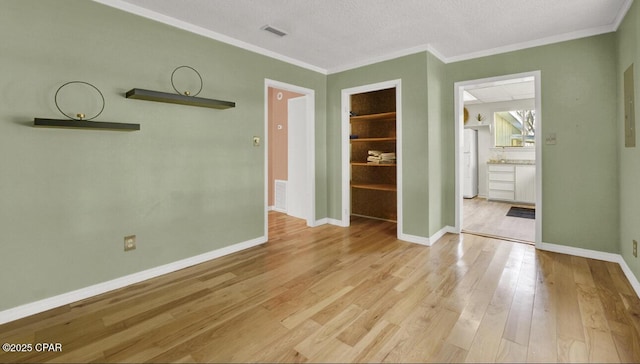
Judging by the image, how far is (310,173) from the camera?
4609 millimetres

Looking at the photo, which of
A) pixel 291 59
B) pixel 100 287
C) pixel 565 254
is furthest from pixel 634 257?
pixel 100 287

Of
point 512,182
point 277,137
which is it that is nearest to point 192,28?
point 277,137

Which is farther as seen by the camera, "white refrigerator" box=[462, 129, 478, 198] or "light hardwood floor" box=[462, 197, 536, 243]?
"white refrigerator" box=[462, 129, 478, 198]

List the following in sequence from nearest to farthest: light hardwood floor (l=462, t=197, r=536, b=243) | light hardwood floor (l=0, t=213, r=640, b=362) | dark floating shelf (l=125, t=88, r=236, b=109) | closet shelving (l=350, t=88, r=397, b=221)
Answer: light hardwood floor (l=0, t=213, r=640, b=362), dark floating shelf (l=125, t=88, r=236, b=109), light hardwood floor (l=462, t=197, r=536, b=243), closet shelving (l=350, t=88, r=397, b=221)

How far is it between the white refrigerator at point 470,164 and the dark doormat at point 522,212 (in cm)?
134

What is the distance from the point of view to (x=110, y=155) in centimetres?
255

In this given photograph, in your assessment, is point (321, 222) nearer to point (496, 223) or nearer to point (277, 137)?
point (277, 137)

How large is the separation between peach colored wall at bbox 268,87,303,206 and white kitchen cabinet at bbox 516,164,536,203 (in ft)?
16.7

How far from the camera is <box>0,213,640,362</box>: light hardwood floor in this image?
1.73 meters

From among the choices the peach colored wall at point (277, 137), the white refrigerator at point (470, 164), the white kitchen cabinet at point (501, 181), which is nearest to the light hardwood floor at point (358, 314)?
the peach colored wall at point (277, 137)

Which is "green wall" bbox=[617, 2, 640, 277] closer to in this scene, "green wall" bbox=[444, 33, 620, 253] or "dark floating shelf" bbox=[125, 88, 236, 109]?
"green wall" bbox=[444, 33, 620, 253]

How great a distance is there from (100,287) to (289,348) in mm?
1792

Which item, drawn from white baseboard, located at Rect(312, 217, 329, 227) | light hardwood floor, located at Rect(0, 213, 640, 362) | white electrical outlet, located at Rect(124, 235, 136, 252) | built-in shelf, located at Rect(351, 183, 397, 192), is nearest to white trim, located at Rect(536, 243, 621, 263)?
light hardwood floor, located at Rect(0, 213, 640, 362)

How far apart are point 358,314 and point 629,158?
273 cm
